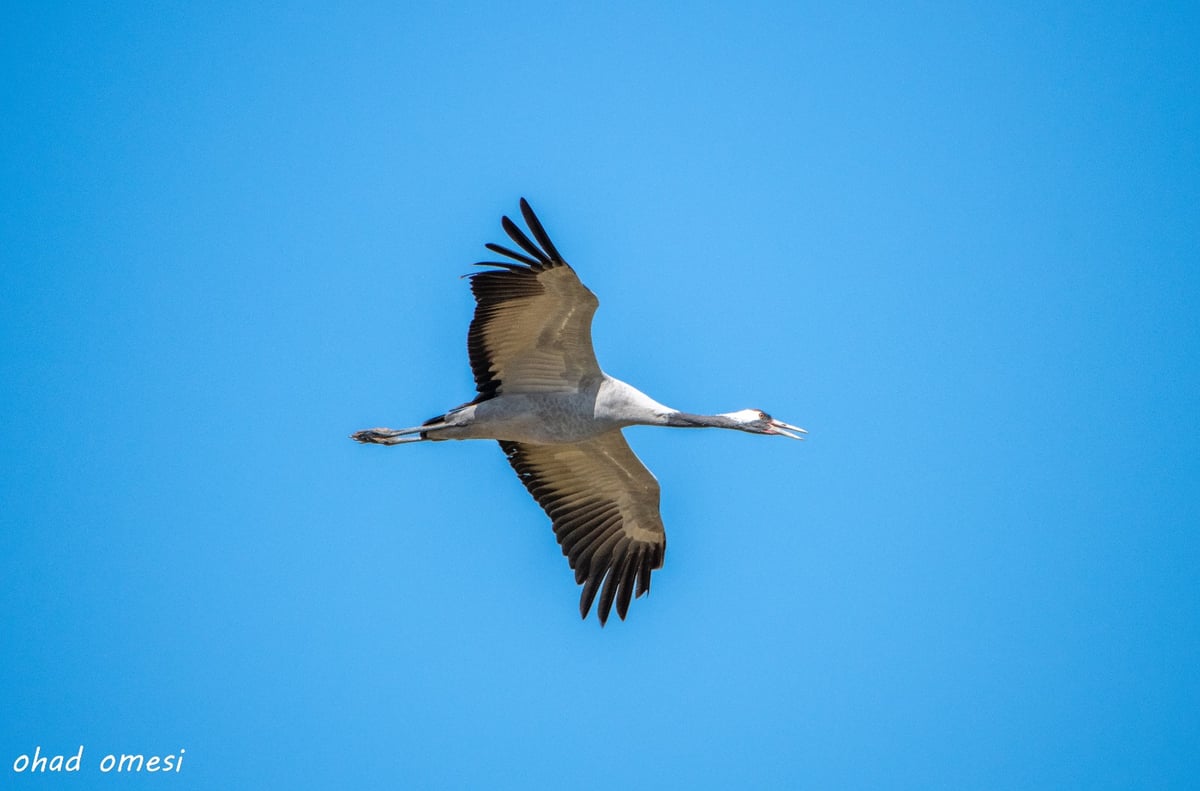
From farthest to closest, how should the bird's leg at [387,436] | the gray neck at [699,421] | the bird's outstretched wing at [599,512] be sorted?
the bird's outstretched wing at [599,512] < the bird's leg at [387,436] < the gray neck at [699,421]

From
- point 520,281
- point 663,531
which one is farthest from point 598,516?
point 520,281

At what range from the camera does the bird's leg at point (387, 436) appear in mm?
12539

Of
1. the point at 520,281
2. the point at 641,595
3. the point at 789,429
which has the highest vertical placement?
the point at 520,281

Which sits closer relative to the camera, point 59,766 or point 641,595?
point 641,595

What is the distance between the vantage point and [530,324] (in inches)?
473

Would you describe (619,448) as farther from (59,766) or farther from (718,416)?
(59,766)

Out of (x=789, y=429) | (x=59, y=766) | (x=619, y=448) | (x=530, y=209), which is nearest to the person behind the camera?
(x=530, y=209)

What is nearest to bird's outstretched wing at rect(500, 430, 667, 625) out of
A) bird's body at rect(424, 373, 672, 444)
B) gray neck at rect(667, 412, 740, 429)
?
bird's body at rect(424, 373, 672, 444)

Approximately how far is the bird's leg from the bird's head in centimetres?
279

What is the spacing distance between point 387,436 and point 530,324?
5.76 feet

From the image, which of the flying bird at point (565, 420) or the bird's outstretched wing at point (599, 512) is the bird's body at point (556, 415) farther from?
the bird's outstretched wing at point (599, 512)

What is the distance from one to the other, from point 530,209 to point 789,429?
2913 millimetres

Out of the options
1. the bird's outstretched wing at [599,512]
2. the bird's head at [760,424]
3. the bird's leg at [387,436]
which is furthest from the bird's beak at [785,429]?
the bird's leg at [387,436]

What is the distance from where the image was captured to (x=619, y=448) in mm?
12805
